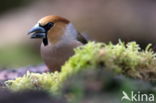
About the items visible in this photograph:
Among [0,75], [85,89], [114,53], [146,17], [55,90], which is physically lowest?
[85,89]

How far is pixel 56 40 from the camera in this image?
5379 millimetres

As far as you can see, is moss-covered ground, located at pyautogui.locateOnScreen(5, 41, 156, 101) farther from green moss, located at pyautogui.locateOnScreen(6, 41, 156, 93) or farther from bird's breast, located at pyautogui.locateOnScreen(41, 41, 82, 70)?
bird's breast, located at pyautogui.locateOnScreen(41, 41, 82, 70)

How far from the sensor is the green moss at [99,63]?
10.2 ft

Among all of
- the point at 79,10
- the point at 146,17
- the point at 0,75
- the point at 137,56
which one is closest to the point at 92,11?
the point at 79,10

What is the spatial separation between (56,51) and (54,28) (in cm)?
24

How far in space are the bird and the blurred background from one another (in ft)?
29.1

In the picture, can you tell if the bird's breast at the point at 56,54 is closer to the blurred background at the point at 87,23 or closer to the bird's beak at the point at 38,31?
Answer: the bird's beak at the point at 38,31

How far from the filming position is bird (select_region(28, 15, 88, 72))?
505 cm

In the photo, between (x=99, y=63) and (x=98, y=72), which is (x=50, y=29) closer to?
(x=99, y=63)

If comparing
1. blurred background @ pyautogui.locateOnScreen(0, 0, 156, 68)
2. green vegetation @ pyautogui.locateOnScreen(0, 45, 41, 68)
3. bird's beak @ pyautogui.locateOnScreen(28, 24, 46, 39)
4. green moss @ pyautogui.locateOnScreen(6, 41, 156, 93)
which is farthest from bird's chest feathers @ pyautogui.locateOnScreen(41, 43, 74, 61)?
green vegetation @ pyautogui.locateOnScreen(0, 45, 41, 68)

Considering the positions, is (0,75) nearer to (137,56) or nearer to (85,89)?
(137,56)

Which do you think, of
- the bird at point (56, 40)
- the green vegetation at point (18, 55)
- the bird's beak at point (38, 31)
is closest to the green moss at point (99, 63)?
the bird's beak at point (38, 31)

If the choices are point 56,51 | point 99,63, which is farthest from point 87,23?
point 99,63

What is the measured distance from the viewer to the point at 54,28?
5.23 metres
